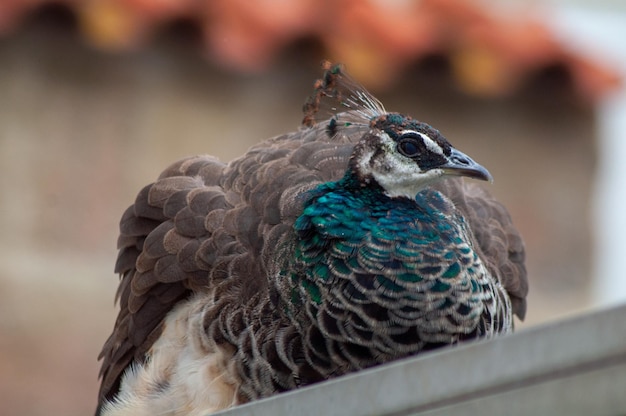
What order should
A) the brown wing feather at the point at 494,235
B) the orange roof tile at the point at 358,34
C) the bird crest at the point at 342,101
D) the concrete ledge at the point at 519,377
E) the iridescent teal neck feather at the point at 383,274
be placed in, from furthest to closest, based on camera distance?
the orange roof tile at the point at 358,34, the brown wing feather at the point at 494,235, the bird crest at the point at 342,101, the iridescent teal neck feather at the point at 383,274, the concrete ledge at the point at 519,377

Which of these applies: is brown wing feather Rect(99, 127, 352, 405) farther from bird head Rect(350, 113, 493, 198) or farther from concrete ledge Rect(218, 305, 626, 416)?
concrete ledge Rect(218, 305, 626, 416)

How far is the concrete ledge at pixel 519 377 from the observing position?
1229mm

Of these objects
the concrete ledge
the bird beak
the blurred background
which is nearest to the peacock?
the bird beak

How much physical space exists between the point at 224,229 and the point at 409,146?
21.6 inches

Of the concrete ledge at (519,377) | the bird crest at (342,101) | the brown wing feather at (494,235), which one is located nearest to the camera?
the concrete ledge at (519,377)

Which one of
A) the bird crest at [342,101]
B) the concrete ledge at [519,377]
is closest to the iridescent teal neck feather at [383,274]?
the bird crest at [342,101]

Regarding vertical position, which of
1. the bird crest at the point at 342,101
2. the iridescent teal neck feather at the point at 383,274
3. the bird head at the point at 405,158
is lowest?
the iridescent teal neck feather at the point at 383,274

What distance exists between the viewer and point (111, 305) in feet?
15.2

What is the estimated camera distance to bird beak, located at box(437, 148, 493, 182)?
8.12 feet

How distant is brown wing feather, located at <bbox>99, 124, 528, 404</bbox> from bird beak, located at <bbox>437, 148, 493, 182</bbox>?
1.38ft

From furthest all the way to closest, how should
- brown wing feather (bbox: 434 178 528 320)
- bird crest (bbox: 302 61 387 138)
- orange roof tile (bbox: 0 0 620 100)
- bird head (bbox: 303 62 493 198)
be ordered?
orange roof tile (bbox: 0 0 620 100), brown wing feather (bbox: 434 178 528 320), bird crest (bbox: 302 61 387 138), bird head (bbox: 303 62 493 198)

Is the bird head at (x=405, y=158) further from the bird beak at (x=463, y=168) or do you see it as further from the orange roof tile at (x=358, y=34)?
the orange roof tile at (x=358, y=34)

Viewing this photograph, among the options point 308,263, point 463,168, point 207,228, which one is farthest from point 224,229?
point 463,168

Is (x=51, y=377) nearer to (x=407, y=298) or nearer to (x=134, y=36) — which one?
(x=134, y=36)
